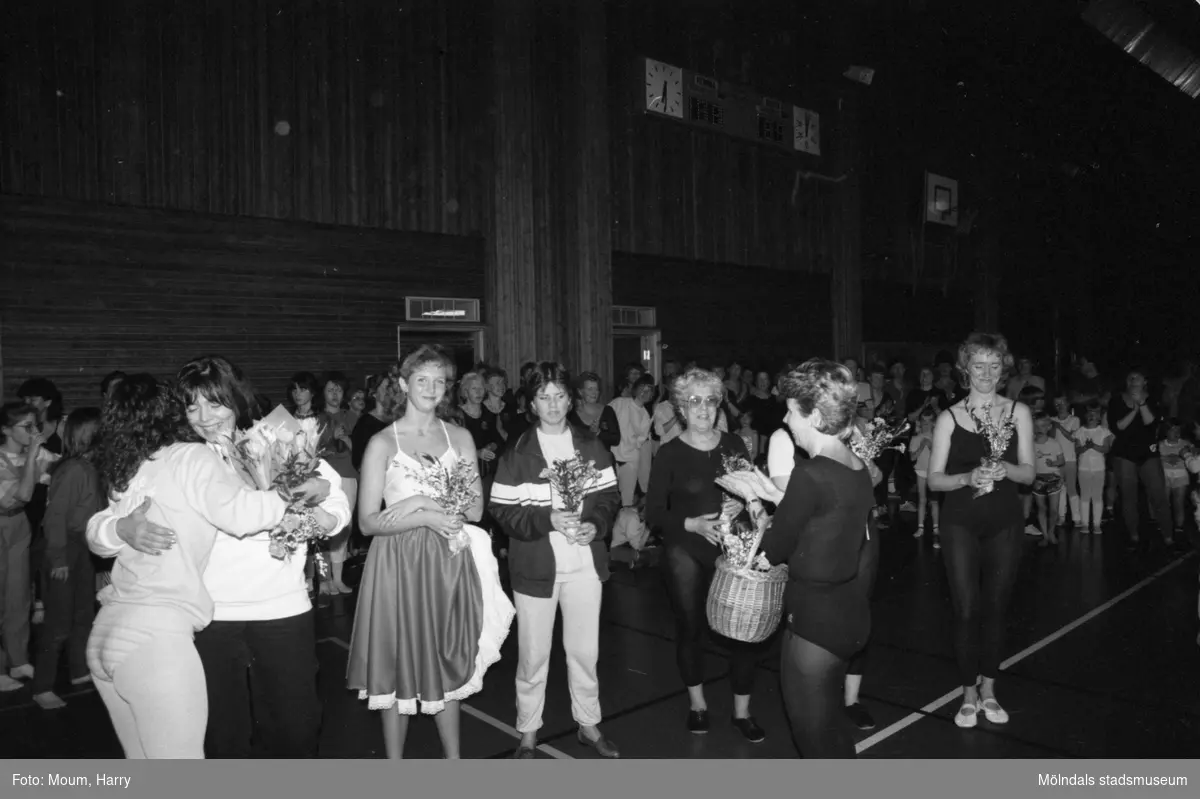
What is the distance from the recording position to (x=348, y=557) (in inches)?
311

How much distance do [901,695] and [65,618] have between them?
4.66m

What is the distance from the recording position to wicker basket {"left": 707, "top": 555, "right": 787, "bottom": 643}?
9.95 ft

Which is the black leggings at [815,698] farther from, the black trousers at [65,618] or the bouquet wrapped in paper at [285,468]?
the black trousers at [65,618]

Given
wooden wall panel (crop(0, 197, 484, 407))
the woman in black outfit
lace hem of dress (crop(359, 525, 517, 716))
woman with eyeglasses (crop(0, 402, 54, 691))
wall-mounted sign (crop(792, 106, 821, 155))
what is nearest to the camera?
lace hem of dress (crop(359, 525, 517, 716))

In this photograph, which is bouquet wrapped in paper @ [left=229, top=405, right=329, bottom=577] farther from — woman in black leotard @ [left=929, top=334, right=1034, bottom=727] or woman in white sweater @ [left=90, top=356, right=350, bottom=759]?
woman in black leotard @ [left=929, top=334, right=1034, bottom=727]

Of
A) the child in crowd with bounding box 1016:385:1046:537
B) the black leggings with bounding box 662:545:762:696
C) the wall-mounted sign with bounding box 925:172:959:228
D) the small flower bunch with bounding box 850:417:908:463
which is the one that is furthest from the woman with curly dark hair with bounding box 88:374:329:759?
the wall-mounted sign with bounding box 925:172:959:228

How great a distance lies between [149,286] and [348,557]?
3386mm

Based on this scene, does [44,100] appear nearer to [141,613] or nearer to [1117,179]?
[141,613]

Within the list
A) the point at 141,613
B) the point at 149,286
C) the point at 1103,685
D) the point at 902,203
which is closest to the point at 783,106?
the point at 902,203

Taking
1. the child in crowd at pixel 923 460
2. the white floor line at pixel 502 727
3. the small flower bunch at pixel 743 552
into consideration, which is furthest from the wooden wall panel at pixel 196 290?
the small flower bunch at pixel 743 552

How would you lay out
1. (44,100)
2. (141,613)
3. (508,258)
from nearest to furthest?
(141,613) < (44,100) < (508,258)

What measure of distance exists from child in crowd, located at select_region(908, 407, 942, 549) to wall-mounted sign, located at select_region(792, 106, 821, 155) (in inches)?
258

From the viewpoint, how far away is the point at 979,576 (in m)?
4.00

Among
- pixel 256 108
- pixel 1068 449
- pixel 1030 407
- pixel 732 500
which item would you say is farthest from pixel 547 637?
pixel 1068 449
